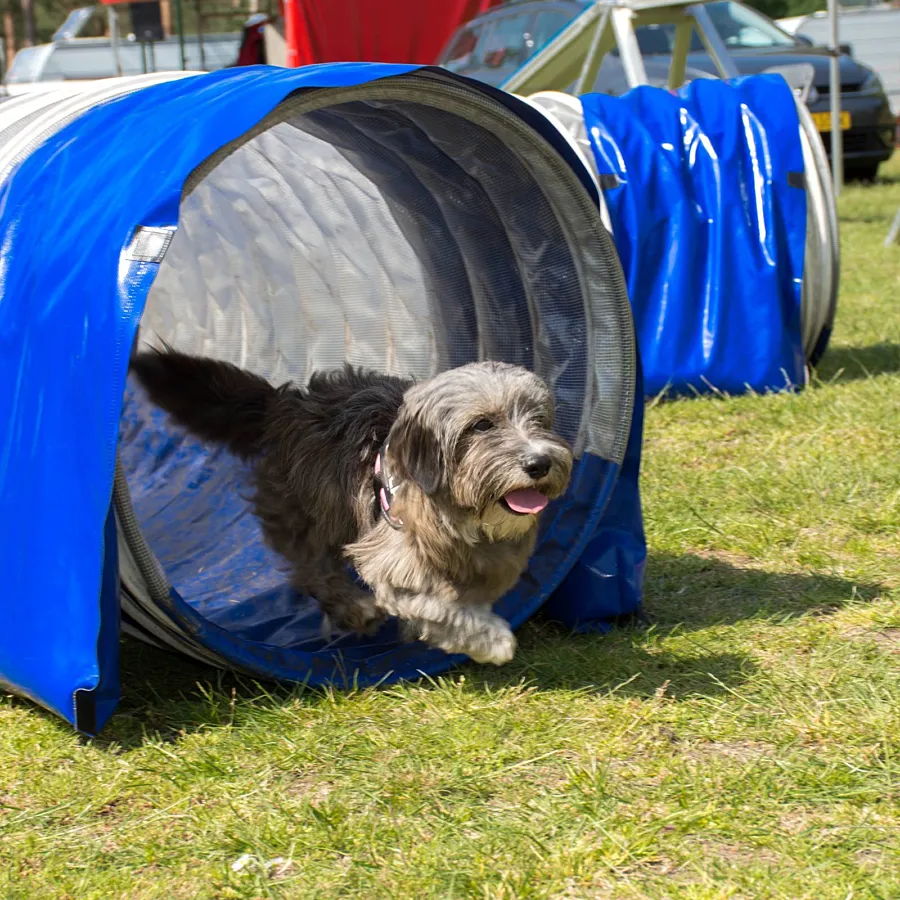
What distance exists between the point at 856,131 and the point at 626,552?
13602mm

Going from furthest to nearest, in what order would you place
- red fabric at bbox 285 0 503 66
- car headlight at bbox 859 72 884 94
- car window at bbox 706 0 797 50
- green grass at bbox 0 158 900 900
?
car headlight at bbox 859 72 884 94
car window at bbox 706 0 797 50
red fabric at bbox 285 0 503 66
green grass at bbox 0 158 900 900

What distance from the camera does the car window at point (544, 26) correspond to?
41.6 ft

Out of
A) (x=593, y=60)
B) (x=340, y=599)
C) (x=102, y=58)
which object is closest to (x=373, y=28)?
(x=593, y=60)

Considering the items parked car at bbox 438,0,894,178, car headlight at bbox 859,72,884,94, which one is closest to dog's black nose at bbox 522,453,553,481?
parked car at bbox 438,0,894,178

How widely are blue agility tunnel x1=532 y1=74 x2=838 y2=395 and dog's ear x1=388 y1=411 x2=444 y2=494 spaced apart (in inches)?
145

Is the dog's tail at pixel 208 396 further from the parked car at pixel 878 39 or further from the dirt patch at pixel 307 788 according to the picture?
the parked car at pixel 878 39

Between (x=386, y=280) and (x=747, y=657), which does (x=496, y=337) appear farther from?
(x=747, y=657)

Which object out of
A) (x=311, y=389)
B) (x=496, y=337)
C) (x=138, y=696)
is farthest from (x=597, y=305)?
(x=138, y=696)

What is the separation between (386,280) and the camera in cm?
571

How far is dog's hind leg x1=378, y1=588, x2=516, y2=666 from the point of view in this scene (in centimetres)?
392

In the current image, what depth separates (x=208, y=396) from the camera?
4859mm

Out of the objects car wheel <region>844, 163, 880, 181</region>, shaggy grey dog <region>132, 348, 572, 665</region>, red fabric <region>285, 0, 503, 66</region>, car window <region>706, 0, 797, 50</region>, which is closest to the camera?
shaggy grey dog <region>132, 348, 572, 665</region>

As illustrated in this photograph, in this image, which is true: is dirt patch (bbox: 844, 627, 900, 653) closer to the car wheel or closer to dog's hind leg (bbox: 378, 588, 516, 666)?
dog's hind leg (bbox: 378, 588, 516, 666)

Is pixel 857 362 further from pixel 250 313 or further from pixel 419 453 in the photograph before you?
pixel 419 453
